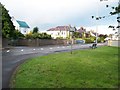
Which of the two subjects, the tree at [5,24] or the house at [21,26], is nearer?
the tree at [5,24]

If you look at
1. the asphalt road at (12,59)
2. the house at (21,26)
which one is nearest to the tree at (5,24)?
the asphalt road at (12,59)

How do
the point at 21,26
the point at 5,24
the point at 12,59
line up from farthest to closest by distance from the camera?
the point at 21,26 < the point at 5,24 < the point at 12,59

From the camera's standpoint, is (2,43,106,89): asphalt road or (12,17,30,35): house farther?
(12,17,30,35): house

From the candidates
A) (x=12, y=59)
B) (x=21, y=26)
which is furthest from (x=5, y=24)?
(x=21, y=26)

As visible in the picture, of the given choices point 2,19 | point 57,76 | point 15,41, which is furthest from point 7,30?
point 57,76

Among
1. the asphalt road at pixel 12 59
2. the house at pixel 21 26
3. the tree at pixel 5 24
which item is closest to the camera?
the asphalt road at pixel 12 59

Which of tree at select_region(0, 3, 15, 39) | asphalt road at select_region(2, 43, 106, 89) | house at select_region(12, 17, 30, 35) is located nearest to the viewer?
asphalt road at select_region(2, 43, 106, 89)

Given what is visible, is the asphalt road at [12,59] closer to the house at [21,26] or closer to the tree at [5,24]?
the tree at [5,24]

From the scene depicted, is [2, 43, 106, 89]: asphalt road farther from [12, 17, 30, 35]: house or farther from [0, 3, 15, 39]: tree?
[12, 17, 30, 35]: house

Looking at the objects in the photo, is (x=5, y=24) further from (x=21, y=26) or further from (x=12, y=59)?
(x=21, y=26)

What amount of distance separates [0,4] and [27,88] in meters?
43.8

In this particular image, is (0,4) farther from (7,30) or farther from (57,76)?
(57,76)

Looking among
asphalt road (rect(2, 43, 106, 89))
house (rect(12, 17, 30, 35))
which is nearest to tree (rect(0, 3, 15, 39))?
asphalt road (rect(2, 43, 106, 89))

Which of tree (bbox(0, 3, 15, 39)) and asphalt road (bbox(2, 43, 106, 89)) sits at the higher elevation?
tree (bbox(0, 3, 15, 39))
